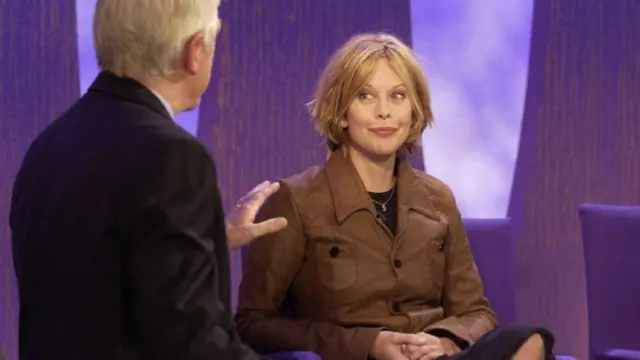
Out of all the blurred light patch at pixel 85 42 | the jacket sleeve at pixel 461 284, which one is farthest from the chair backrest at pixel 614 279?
the blurred light patch at pixel 85 42

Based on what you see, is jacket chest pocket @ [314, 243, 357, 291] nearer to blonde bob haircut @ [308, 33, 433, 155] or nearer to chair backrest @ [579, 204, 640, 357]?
blonde bob haircut @ [308, 33, 433, 155]

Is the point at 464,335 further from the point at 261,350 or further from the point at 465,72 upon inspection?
the point at 465,72

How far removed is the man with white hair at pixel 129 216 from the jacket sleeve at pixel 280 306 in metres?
0.91

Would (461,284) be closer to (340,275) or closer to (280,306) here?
(340,275)

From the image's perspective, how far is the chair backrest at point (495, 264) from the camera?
112 inches

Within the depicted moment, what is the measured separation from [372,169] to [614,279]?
2.83ft

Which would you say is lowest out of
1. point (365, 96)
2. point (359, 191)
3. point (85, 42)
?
point (359, 191)

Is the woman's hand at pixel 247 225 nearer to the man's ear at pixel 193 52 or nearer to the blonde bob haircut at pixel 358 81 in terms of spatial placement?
the blonde bob haircut at pixel 358 81

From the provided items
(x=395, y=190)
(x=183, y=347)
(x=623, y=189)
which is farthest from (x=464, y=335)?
(x=623, y=189)

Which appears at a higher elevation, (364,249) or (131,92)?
(131,92)

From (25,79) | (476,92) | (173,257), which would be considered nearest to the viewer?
(173,257)

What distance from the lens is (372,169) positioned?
262cm

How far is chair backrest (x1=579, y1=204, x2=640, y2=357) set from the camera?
2902 mm

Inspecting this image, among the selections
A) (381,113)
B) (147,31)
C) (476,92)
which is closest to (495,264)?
(381,113)
